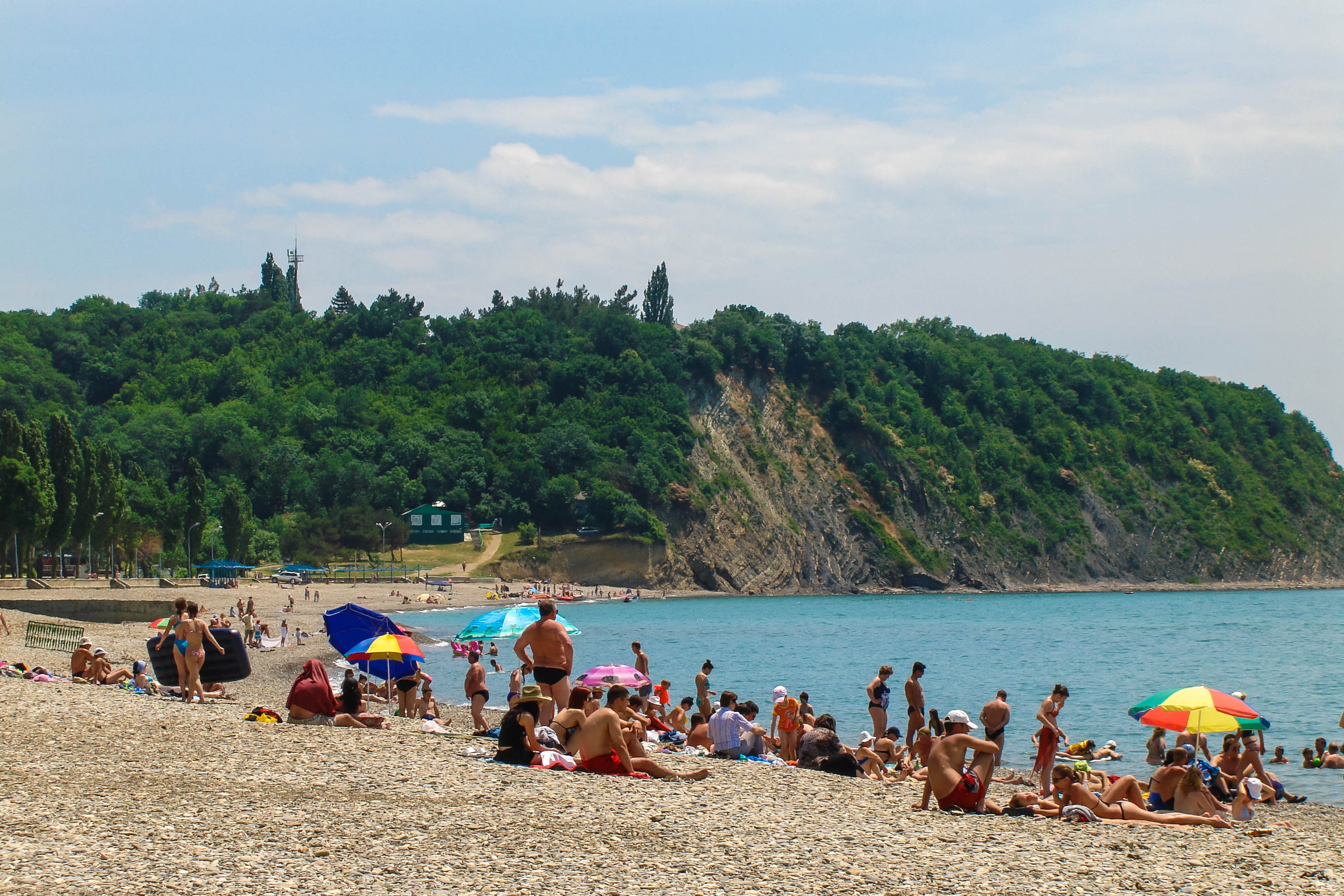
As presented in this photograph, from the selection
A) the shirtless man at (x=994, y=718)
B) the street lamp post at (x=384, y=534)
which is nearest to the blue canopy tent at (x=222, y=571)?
the street lamp post at (x=384, y=534)

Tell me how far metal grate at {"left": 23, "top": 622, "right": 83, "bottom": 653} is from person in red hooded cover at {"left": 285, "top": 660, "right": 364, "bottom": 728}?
14.6m

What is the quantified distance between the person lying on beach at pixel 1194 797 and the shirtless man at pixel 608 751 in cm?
485

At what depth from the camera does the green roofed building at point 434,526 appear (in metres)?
96.9

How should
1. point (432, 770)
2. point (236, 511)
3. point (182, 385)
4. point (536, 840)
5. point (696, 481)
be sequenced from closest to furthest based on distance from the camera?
point (536, 840)
point (432, 770)
point (236, 511)
point (696, 481)
point (182, 385)

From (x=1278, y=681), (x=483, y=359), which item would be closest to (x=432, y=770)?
(x=1278, y=681)

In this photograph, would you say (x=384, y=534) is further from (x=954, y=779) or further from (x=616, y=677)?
(x=954, y=779)

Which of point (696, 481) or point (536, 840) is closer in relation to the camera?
point (536, 840)

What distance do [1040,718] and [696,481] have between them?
90.9 m

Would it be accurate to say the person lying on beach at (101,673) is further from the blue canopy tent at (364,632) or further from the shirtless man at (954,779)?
the shirtless man at (954,779)

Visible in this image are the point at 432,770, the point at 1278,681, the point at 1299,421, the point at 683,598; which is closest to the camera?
the point at 432,770

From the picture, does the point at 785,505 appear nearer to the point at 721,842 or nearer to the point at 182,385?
the point at 182,385

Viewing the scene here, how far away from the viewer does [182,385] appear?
116 m

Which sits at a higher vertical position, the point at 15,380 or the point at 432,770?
the point at 15,380

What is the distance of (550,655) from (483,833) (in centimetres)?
380
